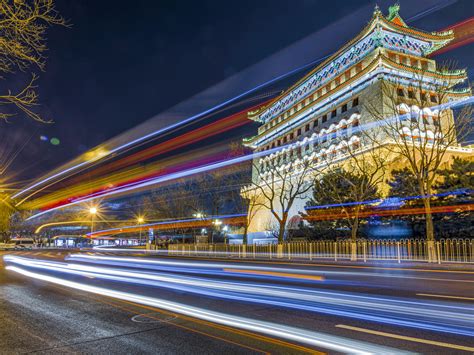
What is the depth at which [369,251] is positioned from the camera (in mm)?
21906

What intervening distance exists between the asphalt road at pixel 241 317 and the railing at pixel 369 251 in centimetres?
741

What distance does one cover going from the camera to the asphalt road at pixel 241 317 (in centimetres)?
541

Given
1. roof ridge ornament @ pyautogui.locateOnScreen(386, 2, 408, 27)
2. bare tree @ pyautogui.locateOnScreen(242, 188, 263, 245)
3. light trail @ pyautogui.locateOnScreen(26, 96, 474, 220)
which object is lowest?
bare tree @ pyautogui.locateOnScreen(242, 188, 263, 245)

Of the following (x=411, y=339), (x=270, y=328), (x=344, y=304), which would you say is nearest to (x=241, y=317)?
(x=270, y=328)

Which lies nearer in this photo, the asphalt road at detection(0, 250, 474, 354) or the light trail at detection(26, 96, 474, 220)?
the asphalt road at detection(0, 250, 474, 354)

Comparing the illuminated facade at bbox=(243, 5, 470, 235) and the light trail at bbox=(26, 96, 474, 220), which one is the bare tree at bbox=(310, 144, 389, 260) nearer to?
the illuminated facade at bbox=(243, 5, 470, 235)

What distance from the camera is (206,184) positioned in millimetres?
48250

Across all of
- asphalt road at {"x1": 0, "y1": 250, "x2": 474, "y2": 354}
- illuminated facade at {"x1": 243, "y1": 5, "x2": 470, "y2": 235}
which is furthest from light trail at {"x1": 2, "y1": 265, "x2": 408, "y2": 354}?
illuminated facade at {"x1": 243, "y1": 5, "x2": 470, "y2": 235}

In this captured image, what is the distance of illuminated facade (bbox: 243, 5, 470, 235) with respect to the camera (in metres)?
40.8

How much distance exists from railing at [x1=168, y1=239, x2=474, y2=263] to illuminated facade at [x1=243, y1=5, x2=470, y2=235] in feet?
34.5

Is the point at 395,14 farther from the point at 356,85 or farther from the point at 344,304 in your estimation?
the point at 344,304

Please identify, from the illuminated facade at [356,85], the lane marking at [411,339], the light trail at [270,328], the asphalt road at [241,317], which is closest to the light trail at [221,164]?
the illuminated facade at [356,85]

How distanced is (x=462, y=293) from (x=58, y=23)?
11.6m

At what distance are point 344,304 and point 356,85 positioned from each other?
40732mm
